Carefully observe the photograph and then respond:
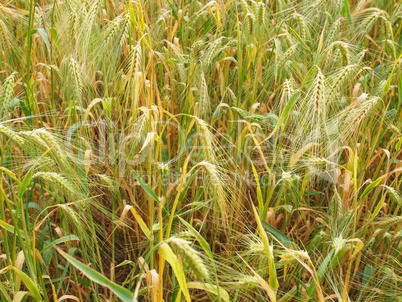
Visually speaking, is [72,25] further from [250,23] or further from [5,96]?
[250,23]

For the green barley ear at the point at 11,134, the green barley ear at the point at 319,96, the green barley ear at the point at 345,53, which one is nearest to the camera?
the green barley ear at the point at 11,134

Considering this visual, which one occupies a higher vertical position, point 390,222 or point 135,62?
point 135,62

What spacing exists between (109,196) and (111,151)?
0.19m

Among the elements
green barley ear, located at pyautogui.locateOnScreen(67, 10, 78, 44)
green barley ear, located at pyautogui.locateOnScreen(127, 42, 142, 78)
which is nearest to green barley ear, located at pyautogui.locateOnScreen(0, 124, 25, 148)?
green barley ear, located at pyautogui.locateOnScreen(127, 42, 142, 78)

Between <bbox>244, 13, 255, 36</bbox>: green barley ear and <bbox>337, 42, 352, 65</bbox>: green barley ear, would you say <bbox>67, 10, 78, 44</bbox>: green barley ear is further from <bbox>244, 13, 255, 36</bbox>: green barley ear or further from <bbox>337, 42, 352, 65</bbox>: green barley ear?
<bbox>337, 42, 352, 65</bbox>: green barley ear

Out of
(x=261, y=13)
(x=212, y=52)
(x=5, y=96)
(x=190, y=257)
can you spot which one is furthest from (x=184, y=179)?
(x=261, y=13)

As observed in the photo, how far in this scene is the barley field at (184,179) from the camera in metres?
0.99

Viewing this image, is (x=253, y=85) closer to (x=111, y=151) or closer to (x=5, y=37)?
(x=111, y=151)

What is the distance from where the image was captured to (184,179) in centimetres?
91

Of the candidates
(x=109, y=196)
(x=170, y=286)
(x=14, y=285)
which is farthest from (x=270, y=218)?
(x=14, y=285)

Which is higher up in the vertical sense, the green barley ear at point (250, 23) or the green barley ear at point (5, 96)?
the green barley ear at point (250, 23)

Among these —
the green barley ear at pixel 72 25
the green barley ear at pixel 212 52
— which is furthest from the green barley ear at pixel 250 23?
the green barley ear at pixel 72 25

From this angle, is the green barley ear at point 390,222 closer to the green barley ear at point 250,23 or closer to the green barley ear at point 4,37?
the green barley ear at point 250,23

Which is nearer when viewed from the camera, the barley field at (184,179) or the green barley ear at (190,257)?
the green barley ear at (190,257)
